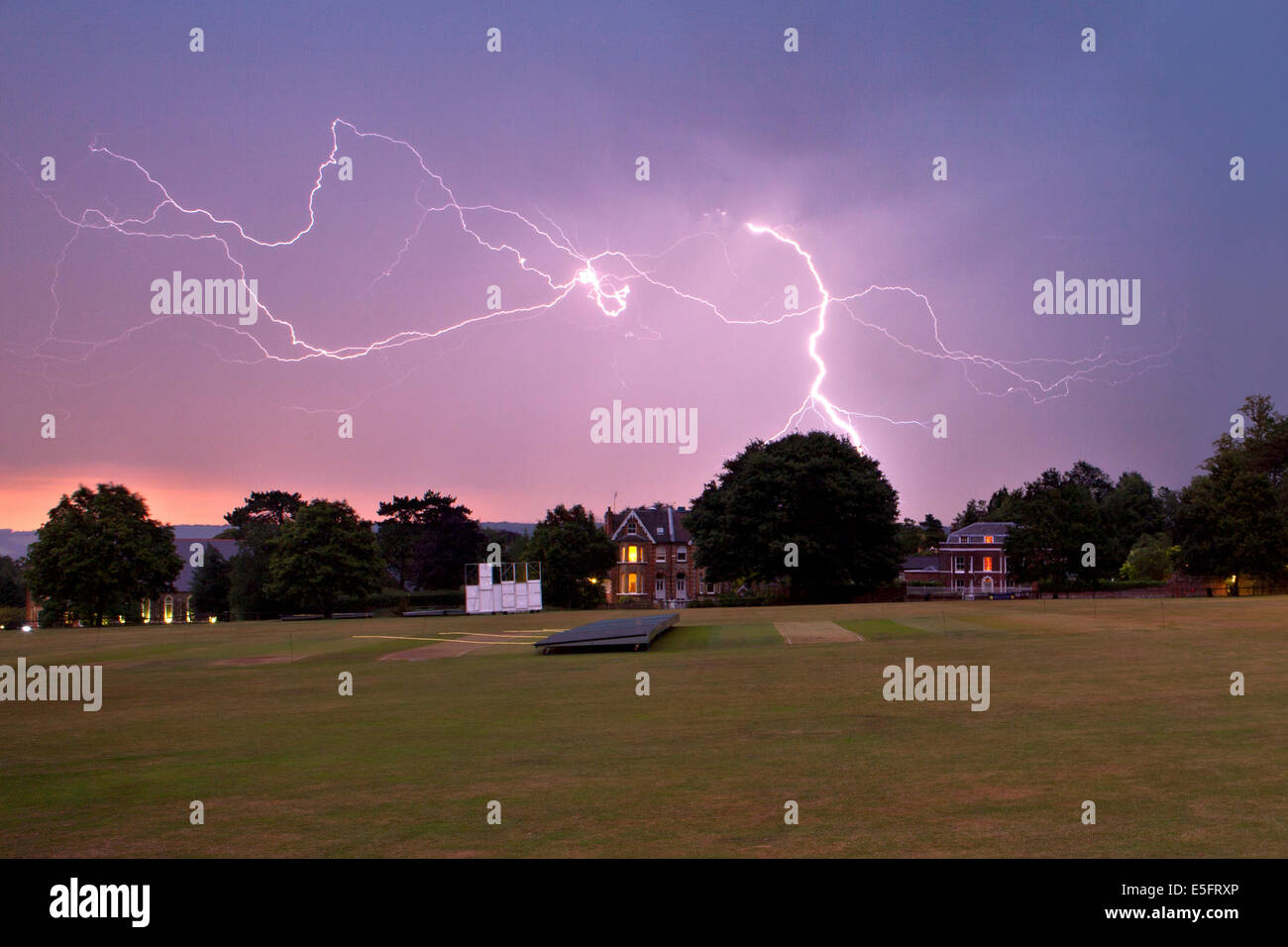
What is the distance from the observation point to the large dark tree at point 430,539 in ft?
422

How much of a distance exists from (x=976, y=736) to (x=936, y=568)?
155 metres

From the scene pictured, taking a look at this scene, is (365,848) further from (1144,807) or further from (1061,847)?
(1144,807)

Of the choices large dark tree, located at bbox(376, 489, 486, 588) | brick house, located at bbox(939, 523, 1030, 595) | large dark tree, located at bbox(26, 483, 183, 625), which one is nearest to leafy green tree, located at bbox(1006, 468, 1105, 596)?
brick house, located at bbox(939, 523, 1030, 595)

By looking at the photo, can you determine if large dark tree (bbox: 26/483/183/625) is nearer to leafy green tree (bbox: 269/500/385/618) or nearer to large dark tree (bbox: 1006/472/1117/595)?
leafy green tree (bbox: 269/500/385/618)

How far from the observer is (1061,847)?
8.93 meters

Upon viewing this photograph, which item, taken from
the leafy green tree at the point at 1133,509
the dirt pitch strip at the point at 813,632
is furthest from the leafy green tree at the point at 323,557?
the leafy green tree at the point at 1133,509

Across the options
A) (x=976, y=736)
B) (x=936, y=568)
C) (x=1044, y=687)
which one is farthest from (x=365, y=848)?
(x=936, y=568)

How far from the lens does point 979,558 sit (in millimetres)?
139500

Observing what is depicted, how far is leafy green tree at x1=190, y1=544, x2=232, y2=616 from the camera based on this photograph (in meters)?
121

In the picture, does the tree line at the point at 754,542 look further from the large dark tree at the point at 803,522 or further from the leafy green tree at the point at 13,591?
the leafy green tree at the point at 13,591

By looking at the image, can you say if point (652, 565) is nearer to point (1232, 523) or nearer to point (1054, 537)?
point (1054, 537)

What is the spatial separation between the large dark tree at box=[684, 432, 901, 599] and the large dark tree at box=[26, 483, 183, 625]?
171 ft

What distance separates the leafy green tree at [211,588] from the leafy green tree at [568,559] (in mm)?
46721
